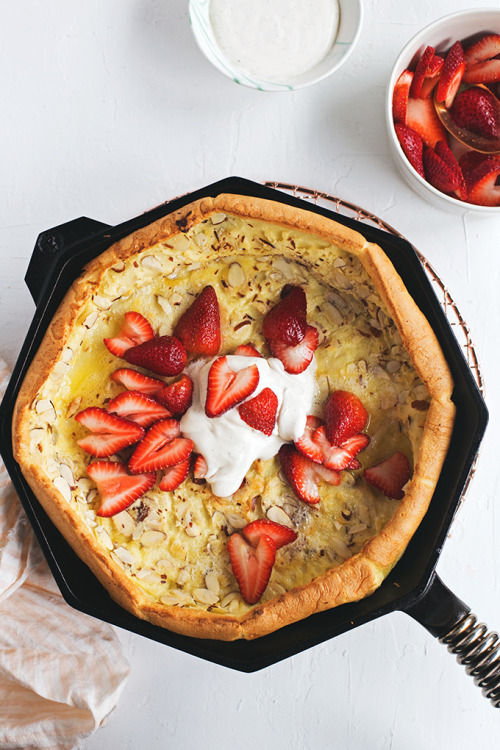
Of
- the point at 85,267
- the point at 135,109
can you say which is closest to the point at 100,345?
the point at 85,267

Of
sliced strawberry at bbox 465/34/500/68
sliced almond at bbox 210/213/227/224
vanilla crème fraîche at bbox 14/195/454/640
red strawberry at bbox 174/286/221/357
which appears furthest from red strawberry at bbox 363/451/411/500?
sliced strawberry at bbox 465/34/500/68

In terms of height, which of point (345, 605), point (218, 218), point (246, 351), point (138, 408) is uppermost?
point (218, 218)

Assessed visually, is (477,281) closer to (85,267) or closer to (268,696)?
(85,267)

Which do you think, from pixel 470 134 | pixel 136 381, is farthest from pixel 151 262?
pixel 470 134

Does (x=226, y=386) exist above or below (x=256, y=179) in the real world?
below

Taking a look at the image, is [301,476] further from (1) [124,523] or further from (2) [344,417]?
(1) [124,523]

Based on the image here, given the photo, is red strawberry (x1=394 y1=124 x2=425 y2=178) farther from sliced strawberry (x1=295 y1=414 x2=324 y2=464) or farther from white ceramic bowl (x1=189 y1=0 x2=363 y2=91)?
sliced strawberry (x1=295 y1=414 x2=324 y2=464)
